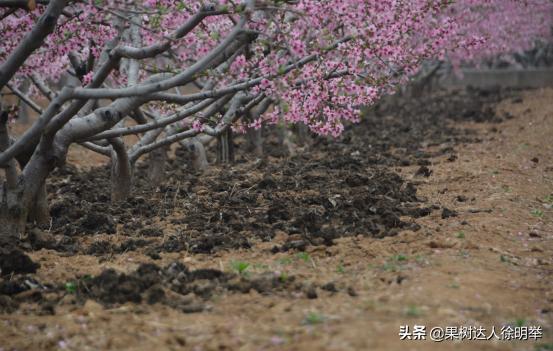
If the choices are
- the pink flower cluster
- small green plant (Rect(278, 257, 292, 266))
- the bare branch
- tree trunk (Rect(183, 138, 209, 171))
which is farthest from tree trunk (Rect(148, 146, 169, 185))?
small green plant (Rect(278, 257, 292, 266))

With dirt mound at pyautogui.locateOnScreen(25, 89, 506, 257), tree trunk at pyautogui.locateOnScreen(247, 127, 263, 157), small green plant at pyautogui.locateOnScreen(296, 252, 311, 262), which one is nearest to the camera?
small green plant at pyautogui.locateOnScreen(296, 252, 311, 262)

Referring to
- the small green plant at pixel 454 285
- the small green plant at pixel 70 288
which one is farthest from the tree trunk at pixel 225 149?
the small green plant at pixel 454 285

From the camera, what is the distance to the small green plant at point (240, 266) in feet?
19.6

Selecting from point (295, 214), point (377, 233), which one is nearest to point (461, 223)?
point (377, 233)

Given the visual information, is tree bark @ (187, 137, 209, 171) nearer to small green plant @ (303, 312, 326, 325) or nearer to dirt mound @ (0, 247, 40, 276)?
dirt mound @ (0, 247, 40, 276)

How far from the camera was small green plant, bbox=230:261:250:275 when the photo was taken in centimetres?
596

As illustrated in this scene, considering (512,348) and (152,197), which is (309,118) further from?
(512,348)

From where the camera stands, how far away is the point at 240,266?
236 inches

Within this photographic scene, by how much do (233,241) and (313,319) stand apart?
7.39 ft

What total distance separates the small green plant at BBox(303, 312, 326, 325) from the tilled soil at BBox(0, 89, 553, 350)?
0.01 metres

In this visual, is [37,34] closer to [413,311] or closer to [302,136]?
[413,311]

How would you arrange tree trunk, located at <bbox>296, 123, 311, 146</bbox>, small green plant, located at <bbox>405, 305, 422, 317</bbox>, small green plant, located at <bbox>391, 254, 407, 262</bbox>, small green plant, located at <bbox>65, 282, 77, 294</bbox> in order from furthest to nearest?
tree trunk, located at <bbox>296, 123, 311, 146</bbox>
small green plant, located at <bbox>391, 254, 407, 262</bbox>
small green plant, located at <bbox>65, 282, 77, 294</bbox>
small green plant, located at <bbox>405, 305, 422, 317</bbox>

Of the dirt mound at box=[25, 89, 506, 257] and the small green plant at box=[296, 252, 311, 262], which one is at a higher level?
the dirt mound at box=[25, 89, 506, 257]

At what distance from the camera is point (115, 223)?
7746 millimetres
